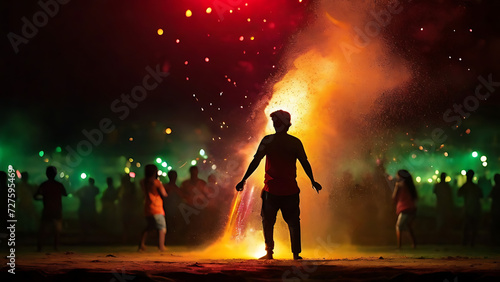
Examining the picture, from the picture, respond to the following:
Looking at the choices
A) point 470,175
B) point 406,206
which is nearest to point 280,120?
point 406,206

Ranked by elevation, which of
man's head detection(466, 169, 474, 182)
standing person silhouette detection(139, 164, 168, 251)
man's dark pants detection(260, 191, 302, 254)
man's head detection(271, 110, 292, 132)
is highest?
man's head detection(271, 110, 292, 132)

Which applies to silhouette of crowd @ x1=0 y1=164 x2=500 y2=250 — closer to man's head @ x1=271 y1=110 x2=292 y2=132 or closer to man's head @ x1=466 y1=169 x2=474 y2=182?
man's head @ x1=466 y1=169 x2=474 y2=182

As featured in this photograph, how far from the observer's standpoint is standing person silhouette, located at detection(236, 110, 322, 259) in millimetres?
9359

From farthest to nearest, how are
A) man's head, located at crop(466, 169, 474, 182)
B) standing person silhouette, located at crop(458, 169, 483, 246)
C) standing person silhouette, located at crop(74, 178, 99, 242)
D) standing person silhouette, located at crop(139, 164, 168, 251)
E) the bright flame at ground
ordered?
standing person silhouette, located at crop(74, 178, 99, 242) < man's head, located at crop(466, 169, 474, 182) < standing person silhouette, located at crop(458, 169, 483, 246) < the bright flame at ground < standing person silhouette, located at crop(139, 164, 168, 251)

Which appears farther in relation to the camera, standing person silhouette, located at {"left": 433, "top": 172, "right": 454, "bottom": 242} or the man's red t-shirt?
standing person silhouette, located at {"left": 433, "top": 172, "right": 454, "bottom": 242}

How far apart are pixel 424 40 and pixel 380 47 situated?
296cm

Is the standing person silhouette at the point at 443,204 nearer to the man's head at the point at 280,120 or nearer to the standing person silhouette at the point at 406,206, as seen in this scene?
the standing person silhouette at the point at 406,206

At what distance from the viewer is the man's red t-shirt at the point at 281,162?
9.35 meters

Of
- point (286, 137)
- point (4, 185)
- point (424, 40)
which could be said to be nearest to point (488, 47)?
point (424, 40)

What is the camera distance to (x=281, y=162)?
369 inches

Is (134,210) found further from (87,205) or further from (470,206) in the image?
(470,206)

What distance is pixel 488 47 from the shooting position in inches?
810

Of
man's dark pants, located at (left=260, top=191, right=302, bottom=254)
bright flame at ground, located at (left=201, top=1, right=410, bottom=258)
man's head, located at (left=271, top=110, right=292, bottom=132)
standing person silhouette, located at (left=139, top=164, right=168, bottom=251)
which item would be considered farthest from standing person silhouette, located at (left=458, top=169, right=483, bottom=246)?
man's head, located at (left=271, top=110, right=292, bottom=132)

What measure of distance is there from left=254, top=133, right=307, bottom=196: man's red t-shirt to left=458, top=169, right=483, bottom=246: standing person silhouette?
7.39m
